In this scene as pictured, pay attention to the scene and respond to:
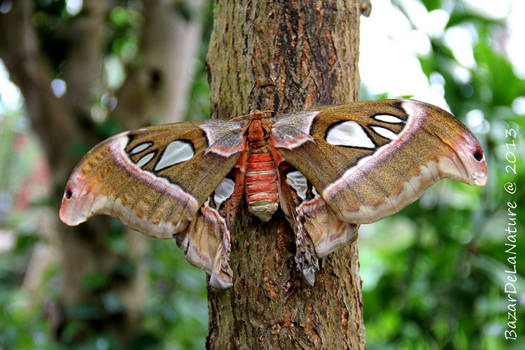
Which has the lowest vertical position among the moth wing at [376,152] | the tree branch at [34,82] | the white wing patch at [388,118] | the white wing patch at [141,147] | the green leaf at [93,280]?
the green leaf at [93,280]

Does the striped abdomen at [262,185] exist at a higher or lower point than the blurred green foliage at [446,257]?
higher

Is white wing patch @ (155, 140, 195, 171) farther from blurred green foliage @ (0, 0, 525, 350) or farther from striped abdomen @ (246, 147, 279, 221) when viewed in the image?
blurred green foliage @ (0, 0, 525, 350)

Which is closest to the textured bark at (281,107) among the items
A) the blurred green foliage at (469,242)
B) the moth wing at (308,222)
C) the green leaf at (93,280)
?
the moth wing at (308,222)

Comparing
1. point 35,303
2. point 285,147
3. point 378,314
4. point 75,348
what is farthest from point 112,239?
point 35,303

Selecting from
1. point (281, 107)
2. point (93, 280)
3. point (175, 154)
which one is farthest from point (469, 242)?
point (93, 280)

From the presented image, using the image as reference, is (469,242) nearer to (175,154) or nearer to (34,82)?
(175,154)

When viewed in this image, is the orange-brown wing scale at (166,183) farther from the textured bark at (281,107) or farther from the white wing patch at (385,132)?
the white wing patch at (385,132)

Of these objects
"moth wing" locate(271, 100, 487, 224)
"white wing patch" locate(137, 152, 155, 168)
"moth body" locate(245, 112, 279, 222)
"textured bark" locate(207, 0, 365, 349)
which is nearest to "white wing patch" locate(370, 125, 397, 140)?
"moth wing" locate(271, 100, 487, 224)
